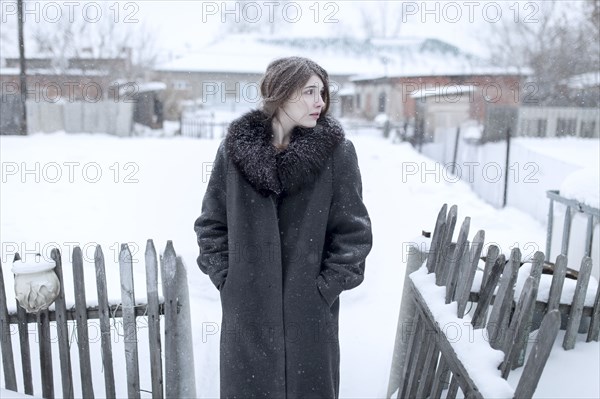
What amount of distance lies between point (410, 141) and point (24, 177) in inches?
505

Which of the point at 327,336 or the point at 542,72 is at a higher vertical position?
the point at 542,72

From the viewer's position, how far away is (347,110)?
1375 inches

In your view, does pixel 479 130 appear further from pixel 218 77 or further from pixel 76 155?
pixel 218 77

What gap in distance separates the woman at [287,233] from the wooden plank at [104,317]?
2.44ft

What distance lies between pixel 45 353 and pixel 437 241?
2.20 meters

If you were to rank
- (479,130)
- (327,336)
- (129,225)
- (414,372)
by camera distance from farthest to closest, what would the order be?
(479,130), (129,225), (414,372), (327,336)

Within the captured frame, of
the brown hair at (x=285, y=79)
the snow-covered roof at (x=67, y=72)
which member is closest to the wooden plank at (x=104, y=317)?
the brown hair at (x=285, y=79)

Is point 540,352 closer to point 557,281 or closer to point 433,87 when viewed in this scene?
point 557,281

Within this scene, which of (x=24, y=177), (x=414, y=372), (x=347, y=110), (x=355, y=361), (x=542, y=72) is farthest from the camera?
(x=347, y=110)

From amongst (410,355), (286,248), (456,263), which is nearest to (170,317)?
(286,248)

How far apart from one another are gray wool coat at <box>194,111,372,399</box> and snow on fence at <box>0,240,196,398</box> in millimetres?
588

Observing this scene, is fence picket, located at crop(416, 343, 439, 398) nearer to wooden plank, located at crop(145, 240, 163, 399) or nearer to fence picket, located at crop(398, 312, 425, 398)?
fence picket, located at crop(398, 312, 425, 398)

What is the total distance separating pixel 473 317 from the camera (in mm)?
2502

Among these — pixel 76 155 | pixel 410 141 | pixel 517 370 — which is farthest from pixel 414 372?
pixel 410 141
